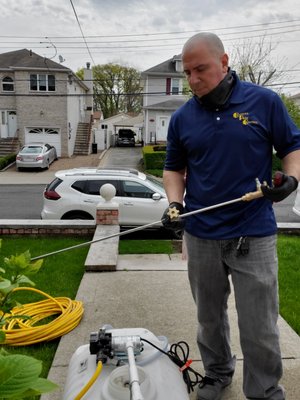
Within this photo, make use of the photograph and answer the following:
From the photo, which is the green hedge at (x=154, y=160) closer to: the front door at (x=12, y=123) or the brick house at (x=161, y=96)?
the brick house at (x=161, y=96)

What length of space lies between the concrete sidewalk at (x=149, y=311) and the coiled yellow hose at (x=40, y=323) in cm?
9

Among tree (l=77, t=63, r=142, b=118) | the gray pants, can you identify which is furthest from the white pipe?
tree (l=77, t=63, r=142, b=118)

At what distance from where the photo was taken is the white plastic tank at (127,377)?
1.54m

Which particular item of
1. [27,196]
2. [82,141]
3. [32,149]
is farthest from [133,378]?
[82,141]

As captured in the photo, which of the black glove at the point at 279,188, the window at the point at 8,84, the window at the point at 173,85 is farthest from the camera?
the window at the point at 173,85

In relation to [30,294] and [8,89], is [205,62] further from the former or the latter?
[8,89]

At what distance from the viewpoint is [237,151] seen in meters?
1.82

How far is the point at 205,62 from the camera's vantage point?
5.87 ft

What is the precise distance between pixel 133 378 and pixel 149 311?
7.22 ft

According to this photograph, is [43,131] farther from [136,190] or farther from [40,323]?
[40,323]

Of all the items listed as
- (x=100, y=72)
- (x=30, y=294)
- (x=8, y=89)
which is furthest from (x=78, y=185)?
(x=100, y=72)

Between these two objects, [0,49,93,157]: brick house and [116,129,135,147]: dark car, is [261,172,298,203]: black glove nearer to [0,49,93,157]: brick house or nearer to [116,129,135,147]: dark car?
[0,49,93,157]: brick house

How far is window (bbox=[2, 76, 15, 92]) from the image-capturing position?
24.1 meters

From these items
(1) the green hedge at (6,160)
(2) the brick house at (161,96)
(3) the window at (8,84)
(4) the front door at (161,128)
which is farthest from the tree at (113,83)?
(1) the green hedge at (6,160)
